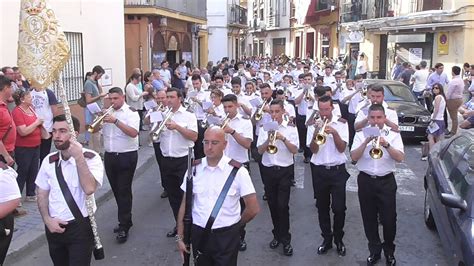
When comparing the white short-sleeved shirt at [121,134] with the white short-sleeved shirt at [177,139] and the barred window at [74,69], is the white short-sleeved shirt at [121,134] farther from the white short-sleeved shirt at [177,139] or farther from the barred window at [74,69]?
the barred window at [74,69]

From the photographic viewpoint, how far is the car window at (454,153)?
5876 mm

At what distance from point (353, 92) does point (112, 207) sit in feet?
20.6

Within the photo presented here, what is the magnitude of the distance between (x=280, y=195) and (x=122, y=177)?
2044 millimetres

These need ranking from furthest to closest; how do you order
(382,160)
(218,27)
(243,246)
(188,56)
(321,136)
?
(218,27), (188,56), (243,246), (321,136), (382,160)

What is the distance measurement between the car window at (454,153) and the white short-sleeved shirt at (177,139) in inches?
122

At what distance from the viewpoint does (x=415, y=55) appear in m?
26.0

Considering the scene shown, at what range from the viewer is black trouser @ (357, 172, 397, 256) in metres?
5.63

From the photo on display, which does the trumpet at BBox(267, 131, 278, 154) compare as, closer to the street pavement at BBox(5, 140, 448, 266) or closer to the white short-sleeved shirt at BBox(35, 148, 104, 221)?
the street pavement at BBox(5, 140, 448, 266)

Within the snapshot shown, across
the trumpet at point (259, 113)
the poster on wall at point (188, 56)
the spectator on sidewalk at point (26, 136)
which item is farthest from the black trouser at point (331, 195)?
the poster on wall at point (188, 56)

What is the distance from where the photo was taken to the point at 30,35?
5719 mm

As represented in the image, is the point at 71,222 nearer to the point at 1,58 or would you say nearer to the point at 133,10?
the point at 1,58

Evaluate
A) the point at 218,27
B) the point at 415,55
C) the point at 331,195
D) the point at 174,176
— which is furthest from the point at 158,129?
the point at 218,27

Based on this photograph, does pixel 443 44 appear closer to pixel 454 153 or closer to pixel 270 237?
pixel 454 153

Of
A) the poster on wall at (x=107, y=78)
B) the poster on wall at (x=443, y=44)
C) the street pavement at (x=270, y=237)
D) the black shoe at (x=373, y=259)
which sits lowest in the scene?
the street pavement at (x=270, y=237)
